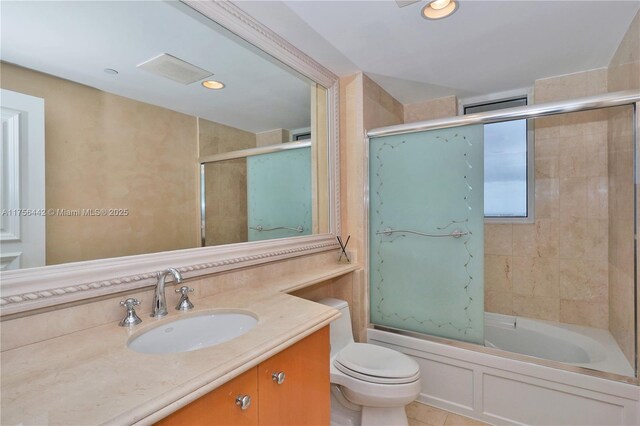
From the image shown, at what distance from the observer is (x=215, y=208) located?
1.41 meters

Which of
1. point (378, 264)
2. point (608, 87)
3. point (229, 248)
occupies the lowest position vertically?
point (378, 264)

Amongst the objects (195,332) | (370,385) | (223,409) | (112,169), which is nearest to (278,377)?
(223,409)

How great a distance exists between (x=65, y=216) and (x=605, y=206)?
10.1 feet

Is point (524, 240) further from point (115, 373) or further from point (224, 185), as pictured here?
point (115, 373)

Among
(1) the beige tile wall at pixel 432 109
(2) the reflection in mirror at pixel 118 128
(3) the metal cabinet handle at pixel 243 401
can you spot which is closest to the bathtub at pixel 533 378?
(2) the reflection in mirror at pixel 118 128

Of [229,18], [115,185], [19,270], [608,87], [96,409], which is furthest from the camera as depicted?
[608,87]

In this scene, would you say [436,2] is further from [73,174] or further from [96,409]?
[96,409]

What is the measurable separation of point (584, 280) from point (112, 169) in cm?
301

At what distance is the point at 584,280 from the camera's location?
2.22 metres

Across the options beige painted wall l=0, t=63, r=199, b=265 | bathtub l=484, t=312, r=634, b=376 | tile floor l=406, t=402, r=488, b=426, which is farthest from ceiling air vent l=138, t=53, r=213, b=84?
bathtub l=484, t=312, r=634, b=376

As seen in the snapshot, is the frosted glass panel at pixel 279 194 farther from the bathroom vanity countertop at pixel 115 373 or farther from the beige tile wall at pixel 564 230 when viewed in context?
the beige tile wall at pixel 564 230

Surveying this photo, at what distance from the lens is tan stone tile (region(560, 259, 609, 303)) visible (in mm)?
2162

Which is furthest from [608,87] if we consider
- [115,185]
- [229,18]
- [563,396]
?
[115,185]

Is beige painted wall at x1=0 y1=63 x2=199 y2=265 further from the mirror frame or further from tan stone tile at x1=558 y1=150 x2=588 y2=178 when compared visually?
tan stone tile at x1=558 y1=150 x2=588 y2=178
